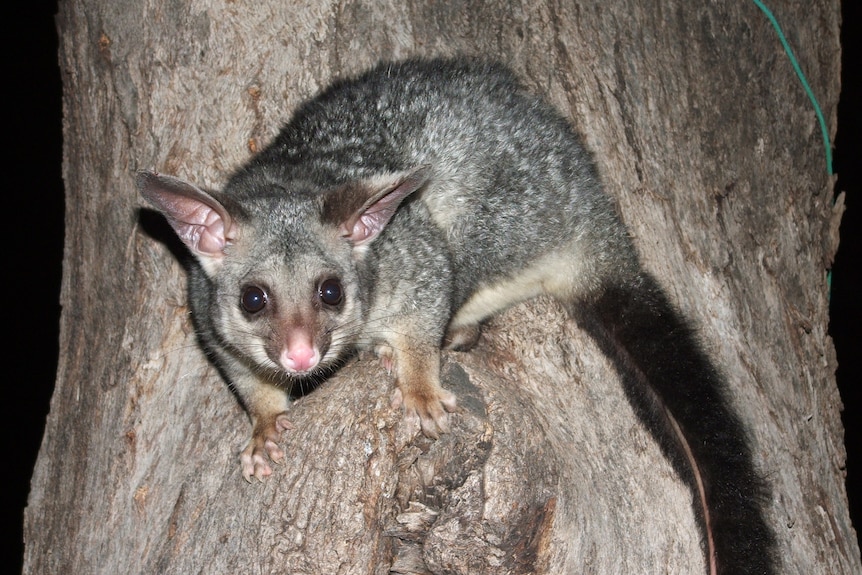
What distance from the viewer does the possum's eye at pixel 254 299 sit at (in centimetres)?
303

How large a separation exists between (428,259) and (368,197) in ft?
1.66

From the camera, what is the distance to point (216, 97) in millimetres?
3785

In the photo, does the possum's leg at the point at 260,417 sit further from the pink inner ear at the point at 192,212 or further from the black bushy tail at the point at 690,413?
the black bushy tail at the point at 690,413

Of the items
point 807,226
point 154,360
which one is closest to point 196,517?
point 154,360

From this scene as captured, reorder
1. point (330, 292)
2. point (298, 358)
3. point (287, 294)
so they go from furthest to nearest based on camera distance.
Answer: point (330, 292) → point (287, 294) → point (298, 358)

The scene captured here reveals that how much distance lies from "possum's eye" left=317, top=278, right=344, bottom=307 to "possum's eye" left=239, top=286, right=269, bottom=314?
20cm

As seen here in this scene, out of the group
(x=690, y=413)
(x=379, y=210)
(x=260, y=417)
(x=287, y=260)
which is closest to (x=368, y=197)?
(x=379, y=210)

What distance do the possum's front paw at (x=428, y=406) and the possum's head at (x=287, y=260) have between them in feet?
1.08

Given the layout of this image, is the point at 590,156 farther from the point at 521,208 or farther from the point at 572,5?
the point at 572,5

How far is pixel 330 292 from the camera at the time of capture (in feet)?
10.2

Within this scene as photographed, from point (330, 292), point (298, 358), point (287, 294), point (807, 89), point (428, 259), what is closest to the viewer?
point (298, 358)

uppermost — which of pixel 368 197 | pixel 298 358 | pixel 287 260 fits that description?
pixel 368 197

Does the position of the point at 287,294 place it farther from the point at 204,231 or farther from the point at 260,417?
the point at 260,417

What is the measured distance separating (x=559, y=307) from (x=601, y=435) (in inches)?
24.4
